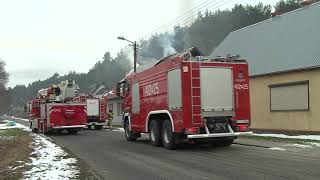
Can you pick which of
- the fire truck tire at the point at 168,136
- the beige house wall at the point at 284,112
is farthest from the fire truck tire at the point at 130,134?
the beige house wall at the point at 284,112

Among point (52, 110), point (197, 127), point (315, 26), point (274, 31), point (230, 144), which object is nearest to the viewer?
point (197, 127)

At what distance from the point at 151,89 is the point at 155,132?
5.76 feet

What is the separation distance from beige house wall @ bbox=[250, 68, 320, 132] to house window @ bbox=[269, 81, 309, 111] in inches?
8.3

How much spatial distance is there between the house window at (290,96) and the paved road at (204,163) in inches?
283

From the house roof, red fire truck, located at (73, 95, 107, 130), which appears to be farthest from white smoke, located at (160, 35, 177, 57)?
the house roof

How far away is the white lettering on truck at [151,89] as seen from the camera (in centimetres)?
2016

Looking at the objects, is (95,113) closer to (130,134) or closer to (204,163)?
(130,134)

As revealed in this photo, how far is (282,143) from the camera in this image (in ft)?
65.6

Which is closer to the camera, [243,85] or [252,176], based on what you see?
[252,176]

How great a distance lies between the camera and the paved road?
11781 millimetres

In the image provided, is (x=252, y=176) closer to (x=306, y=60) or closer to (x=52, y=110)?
(x=306, y=60)

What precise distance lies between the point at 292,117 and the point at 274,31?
23.2ft

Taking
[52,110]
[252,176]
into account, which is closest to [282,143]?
[252,176]

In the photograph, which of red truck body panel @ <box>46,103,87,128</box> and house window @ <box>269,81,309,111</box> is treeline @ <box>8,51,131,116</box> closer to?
red truck body panel @ <box>46,103,87,128</box>
